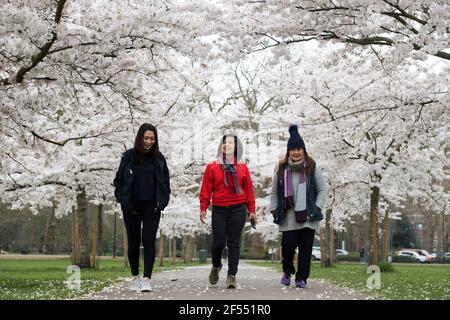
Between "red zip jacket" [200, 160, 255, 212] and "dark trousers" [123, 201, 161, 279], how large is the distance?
3.00 feet

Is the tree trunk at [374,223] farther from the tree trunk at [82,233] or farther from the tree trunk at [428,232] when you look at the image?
the tree trunk at [428,232]

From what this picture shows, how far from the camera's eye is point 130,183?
7758 mm

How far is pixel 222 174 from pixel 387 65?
2.78m

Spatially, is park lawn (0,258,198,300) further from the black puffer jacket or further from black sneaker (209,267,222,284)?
black sneaker (209,267,222,284)

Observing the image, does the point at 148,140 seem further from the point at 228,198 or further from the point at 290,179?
the point at 290,179

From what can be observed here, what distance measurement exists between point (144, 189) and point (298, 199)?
1932 mm

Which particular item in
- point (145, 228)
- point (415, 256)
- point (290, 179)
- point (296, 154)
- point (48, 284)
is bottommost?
point (415, 256)

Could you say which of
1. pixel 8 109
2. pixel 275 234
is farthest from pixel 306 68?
pixel 8 109

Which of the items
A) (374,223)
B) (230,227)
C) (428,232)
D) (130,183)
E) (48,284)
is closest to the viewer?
(130,183)

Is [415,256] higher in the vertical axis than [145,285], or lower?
lower

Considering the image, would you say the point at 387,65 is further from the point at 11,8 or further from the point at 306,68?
the point at 306,68

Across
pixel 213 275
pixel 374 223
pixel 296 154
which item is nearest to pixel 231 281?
pixel 213 275

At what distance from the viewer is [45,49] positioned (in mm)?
8352

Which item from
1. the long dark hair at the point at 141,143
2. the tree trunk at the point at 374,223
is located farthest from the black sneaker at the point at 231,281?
the tree trunk at the point at 374,223
